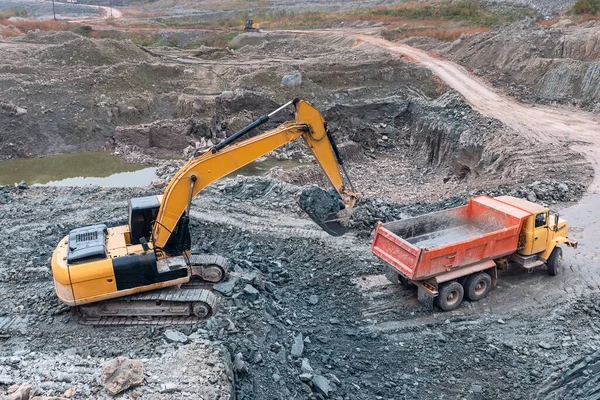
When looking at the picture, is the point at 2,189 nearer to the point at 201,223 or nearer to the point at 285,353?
the point at 201,223

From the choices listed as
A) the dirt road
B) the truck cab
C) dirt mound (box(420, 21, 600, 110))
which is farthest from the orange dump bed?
dirt mound (box(420, 21, 600, 110))

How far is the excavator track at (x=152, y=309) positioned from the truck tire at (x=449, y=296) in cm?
409

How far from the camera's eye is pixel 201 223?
519 inches

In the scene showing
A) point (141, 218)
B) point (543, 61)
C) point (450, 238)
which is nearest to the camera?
point (141, 218)

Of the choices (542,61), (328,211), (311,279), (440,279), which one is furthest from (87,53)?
(440,279)

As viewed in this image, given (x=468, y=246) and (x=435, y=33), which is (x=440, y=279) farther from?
(x=435, y=33)

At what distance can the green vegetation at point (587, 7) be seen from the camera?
30922 millimetres

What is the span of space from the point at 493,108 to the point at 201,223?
14.7m

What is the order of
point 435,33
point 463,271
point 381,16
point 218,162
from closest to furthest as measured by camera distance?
point 218,162
point 463,271
point 435,33
point 381,16

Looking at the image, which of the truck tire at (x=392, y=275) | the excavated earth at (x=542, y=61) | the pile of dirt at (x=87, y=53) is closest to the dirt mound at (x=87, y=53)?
the pile of dirt at (x=87, y=53)

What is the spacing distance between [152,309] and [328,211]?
13.0 ft

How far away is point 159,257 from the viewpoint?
8898mm

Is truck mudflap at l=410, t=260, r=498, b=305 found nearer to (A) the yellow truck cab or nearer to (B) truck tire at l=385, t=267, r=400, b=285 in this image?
(B) truck tire at l=385, t=267, r=400, b=285

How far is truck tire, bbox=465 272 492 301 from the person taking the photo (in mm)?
9758
